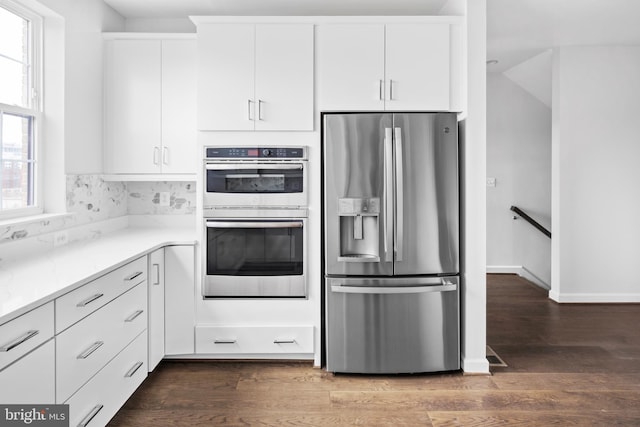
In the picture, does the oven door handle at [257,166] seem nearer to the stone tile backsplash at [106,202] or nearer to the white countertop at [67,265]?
the white countertop at [67,265]

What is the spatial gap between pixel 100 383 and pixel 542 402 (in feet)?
7.57

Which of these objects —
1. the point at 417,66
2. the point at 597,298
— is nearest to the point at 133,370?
the point at 417,66

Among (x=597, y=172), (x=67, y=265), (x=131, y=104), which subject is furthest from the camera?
(x=597, y=172)

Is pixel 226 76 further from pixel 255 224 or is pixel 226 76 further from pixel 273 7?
pixel 255 224

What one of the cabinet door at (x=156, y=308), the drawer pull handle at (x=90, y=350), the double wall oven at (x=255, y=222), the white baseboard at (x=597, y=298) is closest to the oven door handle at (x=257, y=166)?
the double wall oven at (x=255, y=222)

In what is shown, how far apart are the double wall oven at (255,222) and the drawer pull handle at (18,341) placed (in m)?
1.49

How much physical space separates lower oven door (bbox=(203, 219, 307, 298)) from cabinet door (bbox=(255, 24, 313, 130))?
657mm

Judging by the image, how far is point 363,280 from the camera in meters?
2.95

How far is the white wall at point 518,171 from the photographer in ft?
19.2

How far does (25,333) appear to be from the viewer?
1.55 m

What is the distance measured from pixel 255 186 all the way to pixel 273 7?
1.40 m

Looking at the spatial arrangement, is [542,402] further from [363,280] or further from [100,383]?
[100,383]

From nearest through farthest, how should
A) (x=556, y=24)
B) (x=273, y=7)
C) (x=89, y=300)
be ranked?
1. (x=89, y=300)
2. (x=273, y=7)
3. (x=556, y=24)

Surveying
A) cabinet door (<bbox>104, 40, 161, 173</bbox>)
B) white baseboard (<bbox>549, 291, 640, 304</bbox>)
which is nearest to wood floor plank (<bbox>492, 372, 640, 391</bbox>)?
white baseboard (<bbox>549, 291, 640, 304</bbox>)
